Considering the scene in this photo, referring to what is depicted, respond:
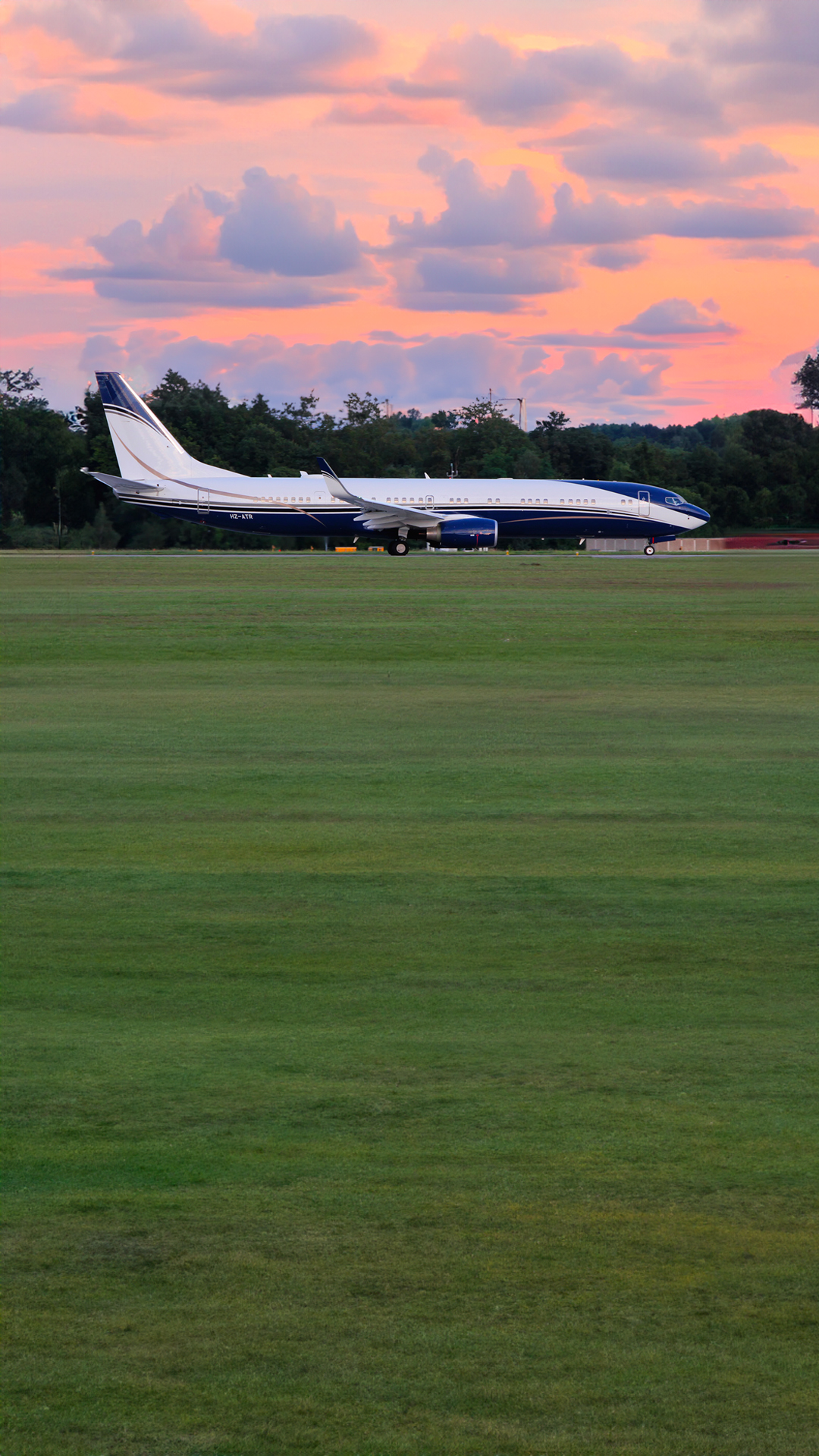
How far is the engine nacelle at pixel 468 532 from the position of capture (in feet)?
276

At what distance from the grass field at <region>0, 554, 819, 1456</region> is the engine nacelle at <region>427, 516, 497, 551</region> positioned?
2421 inches

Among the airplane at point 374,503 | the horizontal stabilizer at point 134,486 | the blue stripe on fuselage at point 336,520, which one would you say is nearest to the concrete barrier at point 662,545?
the airplane at point 374,503

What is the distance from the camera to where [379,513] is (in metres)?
85.4

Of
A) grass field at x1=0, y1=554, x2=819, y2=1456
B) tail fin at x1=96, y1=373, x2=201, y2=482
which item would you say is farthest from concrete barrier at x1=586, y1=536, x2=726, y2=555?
grass field at x1=0, y1=554, x2=819, y2=1456

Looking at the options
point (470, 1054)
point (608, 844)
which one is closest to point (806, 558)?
point (608, 844)

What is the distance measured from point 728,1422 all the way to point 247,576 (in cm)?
6147

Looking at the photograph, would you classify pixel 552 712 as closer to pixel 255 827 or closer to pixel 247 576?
pixel 255 827

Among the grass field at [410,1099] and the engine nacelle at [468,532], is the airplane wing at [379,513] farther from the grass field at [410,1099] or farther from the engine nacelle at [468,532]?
the grass field at [410,1099]

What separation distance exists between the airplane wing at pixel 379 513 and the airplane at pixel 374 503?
0.23 feet

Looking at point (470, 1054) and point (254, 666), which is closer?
point (470, 1054)

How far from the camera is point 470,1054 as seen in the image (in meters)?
9.76

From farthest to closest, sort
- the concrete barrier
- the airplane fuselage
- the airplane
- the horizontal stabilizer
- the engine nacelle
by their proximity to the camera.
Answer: the concrete barrier
the horizontal stabilizer
the airplane fuselage
the airplane
the engine nacelle

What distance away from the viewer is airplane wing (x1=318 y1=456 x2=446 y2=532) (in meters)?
83.1

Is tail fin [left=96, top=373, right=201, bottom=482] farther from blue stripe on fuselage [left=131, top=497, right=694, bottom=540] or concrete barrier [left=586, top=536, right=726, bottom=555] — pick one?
concrete barrier [left=586, top=536, right=726, bottom=555]
